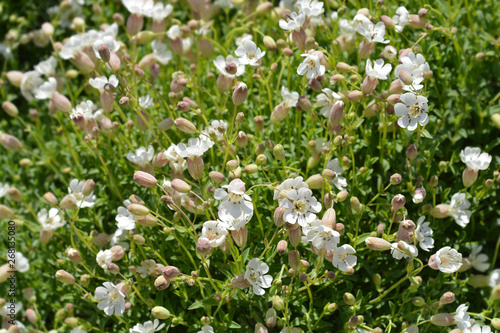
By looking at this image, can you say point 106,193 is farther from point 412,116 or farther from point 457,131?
point 457,131

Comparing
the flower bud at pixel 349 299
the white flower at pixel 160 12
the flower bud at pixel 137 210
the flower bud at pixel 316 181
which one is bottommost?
the flower bud at pixel 349 299

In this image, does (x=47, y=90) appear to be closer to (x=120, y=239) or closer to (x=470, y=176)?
(x=120, y=239)

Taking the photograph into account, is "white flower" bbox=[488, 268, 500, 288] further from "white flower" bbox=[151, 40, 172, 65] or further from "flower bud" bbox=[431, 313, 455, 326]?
"white flower" bbox=[151, 40, 172, 65]

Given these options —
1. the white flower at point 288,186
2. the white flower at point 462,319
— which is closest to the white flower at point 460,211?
the white flower at point 462,319

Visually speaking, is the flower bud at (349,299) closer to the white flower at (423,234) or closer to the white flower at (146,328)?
the white flower at (423,234)

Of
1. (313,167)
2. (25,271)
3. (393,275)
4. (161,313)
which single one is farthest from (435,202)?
(25,271)

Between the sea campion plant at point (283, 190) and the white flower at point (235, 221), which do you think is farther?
the sea campion plant at point (283, 190)

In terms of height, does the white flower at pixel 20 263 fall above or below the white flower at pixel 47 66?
below

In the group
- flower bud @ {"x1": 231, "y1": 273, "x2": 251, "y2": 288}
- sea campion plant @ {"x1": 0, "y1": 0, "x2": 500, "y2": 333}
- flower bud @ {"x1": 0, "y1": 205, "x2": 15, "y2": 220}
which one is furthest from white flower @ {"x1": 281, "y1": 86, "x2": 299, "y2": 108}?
flower bud @ {"x1": 0, "y1": 205, "x2": 15, "y2": 220}
